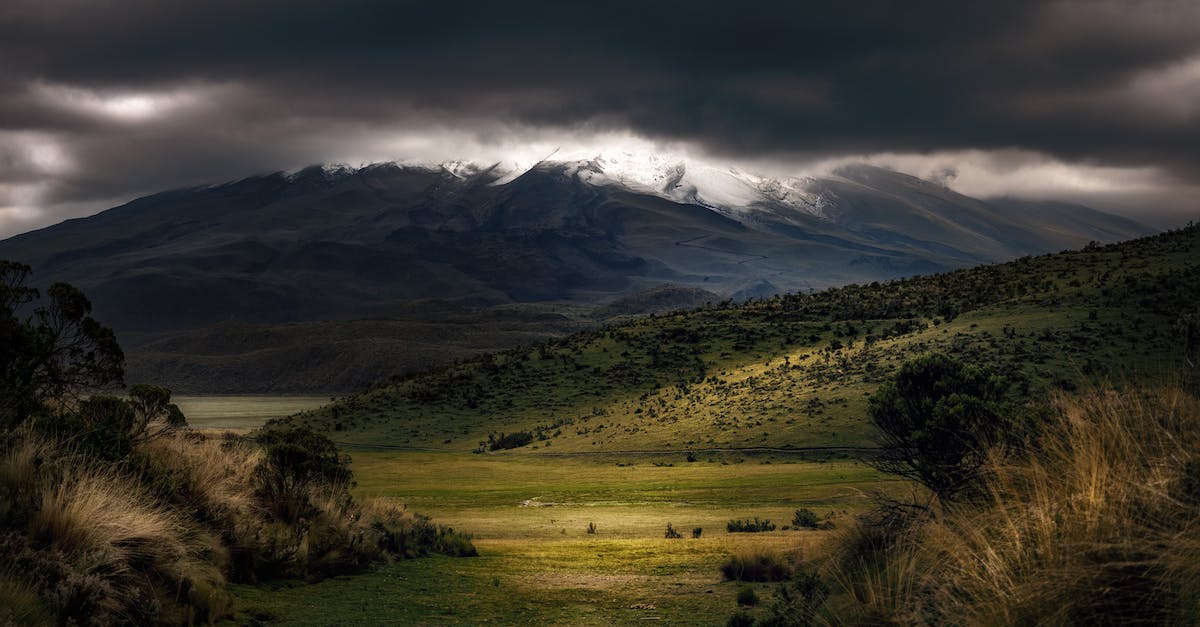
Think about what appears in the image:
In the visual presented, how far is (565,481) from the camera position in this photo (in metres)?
36.7

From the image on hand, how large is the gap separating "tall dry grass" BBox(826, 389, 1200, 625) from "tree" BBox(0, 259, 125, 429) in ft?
30.5

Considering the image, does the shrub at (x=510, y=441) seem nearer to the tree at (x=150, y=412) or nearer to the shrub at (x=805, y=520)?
the shrub at (x=805, y=520)

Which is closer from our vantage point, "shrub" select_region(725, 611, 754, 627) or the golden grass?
"shrub" select_region(725, 611, 754, 627)

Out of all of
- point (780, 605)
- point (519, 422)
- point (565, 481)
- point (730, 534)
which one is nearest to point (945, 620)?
point (780, 605)

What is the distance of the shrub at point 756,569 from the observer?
43.7ft

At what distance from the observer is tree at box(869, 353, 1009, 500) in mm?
10445

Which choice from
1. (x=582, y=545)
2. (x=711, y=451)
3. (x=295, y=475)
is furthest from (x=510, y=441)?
(x=295, y=475)

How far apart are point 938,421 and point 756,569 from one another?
334cm

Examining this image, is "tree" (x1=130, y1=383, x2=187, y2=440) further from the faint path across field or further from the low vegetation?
the faint path across field

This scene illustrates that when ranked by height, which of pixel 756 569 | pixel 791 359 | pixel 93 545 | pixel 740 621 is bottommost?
pixel 756 569

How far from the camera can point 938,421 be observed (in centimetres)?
1234

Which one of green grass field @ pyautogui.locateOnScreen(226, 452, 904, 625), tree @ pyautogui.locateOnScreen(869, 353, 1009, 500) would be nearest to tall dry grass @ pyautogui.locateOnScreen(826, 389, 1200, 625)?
tree @ pyautogui.locateOnScreen(869, 353, 1009, 500)

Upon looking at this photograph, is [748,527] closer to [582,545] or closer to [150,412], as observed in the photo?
[582,545]

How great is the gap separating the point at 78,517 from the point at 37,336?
4.92 meters
